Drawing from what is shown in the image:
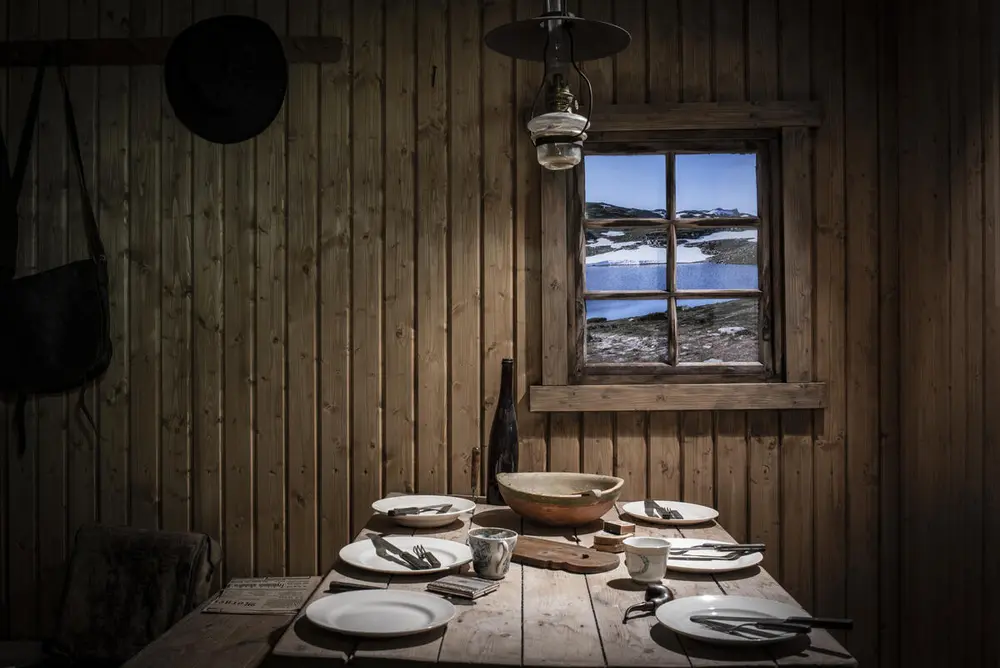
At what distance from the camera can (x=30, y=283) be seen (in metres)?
3.07

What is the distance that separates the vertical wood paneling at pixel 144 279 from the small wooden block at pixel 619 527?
1695 mm

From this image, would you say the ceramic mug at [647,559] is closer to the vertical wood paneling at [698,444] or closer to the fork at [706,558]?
the fork at [706,558]

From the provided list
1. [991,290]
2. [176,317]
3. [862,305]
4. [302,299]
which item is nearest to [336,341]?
[302,299]

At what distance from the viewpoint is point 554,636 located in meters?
1.57

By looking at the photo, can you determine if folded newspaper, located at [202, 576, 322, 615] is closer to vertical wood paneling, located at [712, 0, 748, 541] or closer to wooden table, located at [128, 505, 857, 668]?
wooden table, located at [128, 505, 857, 668]

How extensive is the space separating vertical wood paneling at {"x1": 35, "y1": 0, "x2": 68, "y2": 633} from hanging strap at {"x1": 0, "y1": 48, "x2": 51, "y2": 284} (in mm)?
34

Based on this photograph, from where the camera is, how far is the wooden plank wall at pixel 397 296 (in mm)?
3004

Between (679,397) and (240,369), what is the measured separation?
1.52 m

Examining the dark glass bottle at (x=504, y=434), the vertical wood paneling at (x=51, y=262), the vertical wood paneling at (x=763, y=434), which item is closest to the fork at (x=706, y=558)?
the dark glass bottle at (x=504, y=434)

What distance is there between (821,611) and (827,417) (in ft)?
2.17

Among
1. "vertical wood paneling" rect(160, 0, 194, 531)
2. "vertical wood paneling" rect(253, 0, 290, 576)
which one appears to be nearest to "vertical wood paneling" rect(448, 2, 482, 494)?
"vertical wood paneling" rect(253, 0, 290, 576)

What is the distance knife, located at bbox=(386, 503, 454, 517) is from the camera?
2406mm

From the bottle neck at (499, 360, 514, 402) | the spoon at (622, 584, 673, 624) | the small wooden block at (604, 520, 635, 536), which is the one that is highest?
the bottle neck at (499, 360, 514, 402)

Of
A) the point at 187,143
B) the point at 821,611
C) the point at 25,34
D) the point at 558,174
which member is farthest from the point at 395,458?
the point at 25,34
